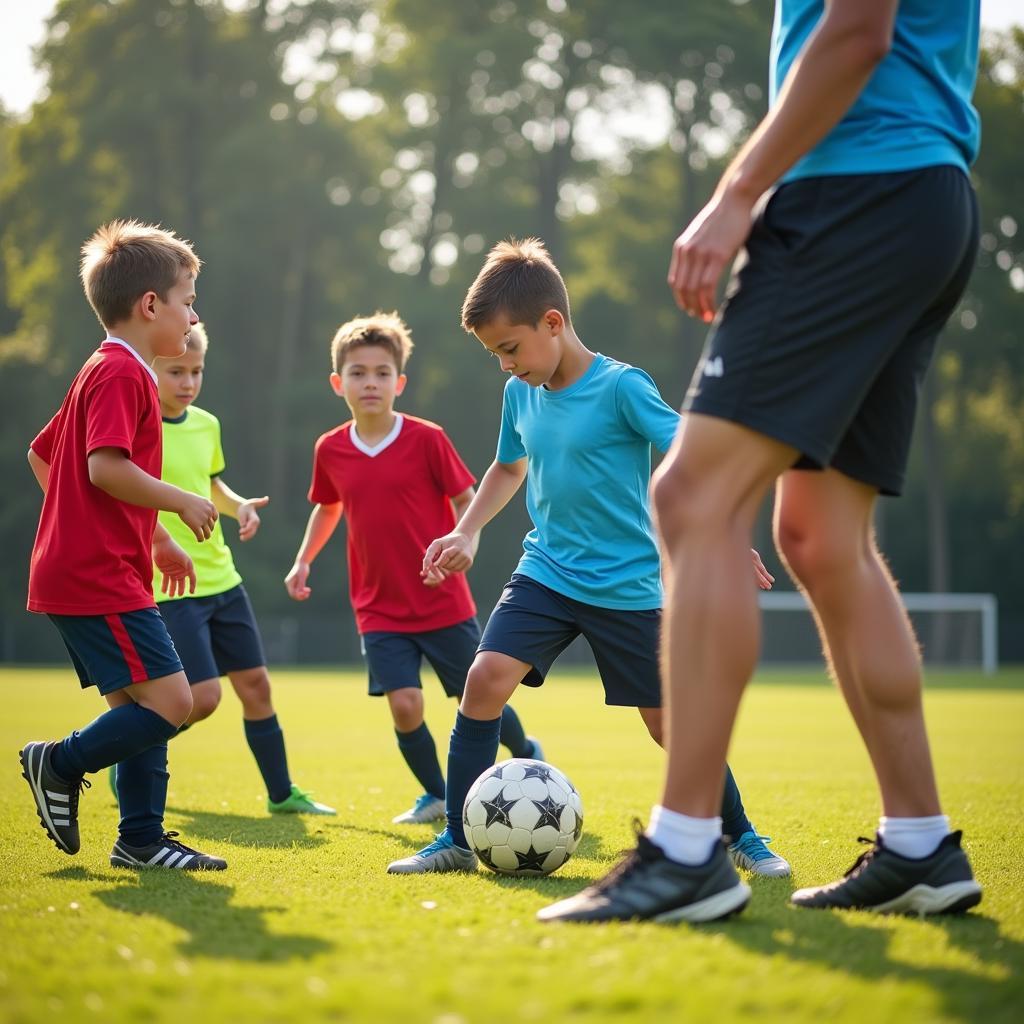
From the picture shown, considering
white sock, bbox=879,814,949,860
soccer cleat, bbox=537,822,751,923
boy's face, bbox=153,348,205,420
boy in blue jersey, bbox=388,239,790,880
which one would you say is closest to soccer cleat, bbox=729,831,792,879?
boy in blue jersey, bbox=388,239,790,880

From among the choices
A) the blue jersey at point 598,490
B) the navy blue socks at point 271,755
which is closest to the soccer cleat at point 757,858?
the blue jersey at point 598,490

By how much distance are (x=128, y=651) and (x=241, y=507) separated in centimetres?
213

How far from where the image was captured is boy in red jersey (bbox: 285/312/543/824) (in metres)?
6.08

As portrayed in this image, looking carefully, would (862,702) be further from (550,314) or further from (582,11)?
(582,11)

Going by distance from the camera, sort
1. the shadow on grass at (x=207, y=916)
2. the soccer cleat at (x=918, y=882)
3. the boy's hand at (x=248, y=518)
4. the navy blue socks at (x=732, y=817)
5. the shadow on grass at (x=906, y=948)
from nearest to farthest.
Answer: the shadow on grass at (x=906, y=948), the shadow on grass at (x=207, y=916), the soccer cleat at (x=918, y=882), the navy blue socks at (x=732, y=817), the boy's hand at (x=248, y=518)

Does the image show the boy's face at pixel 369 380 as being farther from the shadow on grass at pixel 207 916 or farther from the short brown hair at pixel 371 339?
the shadow on grass at pixel 207 916

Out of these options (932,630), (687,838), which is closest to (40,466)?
(687,838)

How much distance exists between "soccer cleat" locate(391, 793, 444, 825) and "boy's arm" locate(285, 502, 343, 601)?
3.40ft

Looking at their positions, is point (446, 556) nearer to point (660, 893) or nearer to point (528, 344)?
point (528, 344)

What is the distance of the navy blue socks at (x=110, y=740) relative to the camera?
4.07 m

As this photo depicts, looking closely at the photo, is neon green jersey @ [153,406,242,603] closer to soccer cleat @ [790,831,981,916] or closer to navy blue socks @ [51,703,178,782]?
navy blue socks @ [51,703,178,782]

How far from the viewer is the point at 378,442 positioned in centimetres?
648

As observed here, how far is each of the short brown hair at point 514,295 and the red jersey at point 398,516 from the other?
1619mm

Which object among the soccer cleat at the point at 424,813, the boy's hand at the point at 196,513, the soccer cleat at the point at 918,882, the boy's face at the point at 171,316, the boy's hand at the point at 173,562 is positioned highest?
the boy's face at the point at 171,316
